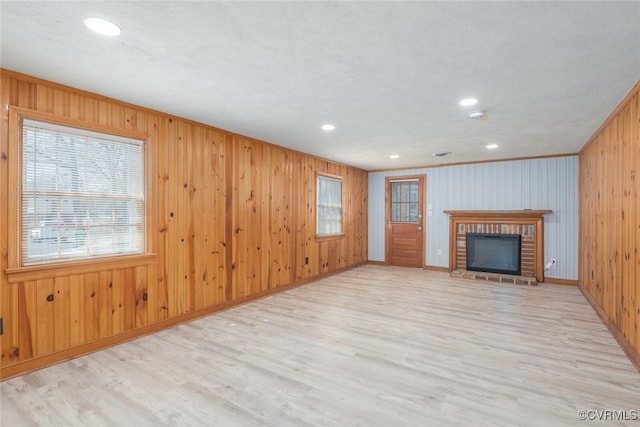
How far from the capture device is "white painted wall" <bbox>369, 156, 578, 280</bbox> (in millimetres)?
5598

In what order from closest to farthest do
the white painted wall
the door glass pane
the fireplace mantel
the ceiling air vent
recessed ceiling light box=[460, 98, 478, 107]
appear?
1. recessed ceiling light box=[460, 98, 478, 107]
2. the ceiling air vent
3. the white painted wall
4. the fireplace mantel
5. the door glass pane

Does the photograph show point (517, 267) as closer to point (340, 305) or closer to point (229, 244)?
point (340, 305)

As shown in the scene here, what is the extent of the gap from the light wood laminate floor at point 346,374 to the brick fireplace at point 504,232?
183 cm

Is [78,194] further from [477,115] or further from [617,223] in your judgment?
[617,223]

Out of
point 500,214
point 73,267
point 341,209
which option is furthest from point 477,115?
point 73,267

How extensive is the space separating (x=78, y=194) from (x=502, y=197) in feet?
21.4

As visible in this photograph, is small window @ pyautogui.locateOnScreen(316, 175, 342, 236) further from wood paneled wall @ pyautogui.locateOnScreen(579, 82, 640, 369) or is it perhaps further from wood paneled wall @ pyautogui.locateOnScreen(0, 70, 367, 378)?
wood paneled wall @ pyautogui.locateOnScreen(579, 82, 640, 369)

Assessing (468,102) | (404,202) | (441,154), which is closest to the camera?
(468,102)

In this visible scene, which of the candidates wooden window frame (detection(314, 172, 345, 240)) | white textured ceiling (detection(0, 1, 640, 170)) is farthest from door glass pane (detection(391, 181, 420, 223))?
white textured ceiling (detection(0, 1, 640, 170))

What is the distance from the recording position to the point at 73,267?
2764 millimetres

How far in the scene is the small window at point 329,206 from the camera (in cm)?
617

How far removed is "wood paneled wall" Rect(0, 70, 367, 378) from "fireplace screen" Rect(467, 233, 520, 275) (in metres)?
3.20

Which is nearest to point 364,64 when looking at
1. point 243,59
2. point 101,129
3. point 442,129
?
point 243,59

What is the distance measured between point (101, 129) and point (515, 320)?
4.72 metres
